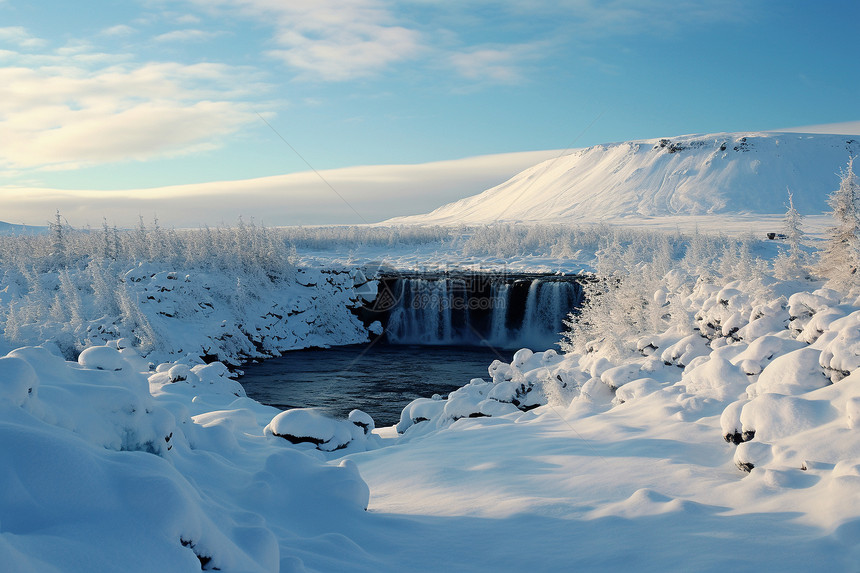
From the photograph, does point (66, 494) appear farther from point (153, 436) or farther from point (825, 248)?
point (825, 248)

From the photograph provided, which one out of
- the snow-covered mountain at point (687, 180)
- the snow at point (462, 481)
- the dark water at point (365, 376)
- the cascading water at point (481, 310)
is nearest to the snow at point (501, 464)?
the snow at point (462, 481)

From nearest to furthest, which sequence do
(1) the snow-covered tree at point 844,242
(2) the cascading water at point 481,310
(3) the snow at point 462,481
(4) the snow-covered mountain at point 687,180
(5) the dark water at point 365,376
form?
(3) the snow at point 462,481
(1) the snow-covered tree at point 844,242
(5) the dark water at point 365,376
(2) the cascading water at point 481,310
(4) the snow-covered mountain at point 687,180

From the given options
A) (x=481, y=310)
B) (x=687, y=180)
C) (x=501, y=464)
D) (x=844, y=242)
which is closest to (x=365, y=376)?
(x=481, y=310)

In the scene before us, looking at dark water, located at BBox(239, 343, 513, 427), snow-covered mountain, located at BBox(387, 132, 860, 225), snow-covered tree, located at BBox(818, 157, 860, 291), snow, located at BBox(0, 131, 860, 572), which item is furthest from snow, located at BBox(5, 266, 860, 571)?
snow-covered mountain, located at BBox(387, 132, 860, 225)

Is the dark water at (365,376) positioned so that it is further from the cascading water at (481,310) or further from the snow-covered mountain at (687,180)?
the snow-covered mountain at (687,180)

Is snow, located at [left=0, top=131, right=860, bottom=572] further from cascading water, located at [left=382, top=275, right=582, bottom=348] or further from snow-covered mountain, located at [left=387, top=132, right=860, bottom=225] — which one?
snow-covered mountain, located at [left=387, top=132, right=860, bottom=225]

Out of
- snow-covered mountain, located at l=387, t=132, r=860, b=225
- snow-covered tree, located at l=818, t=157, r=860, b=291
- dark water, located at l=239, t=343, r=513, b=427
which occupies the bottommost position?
dark water, located at l=239, t=343, r=513, b=427
